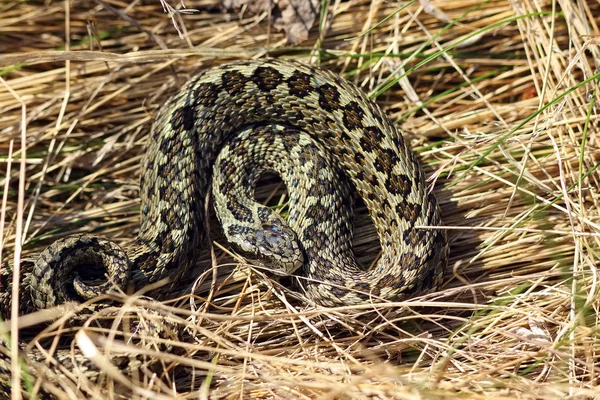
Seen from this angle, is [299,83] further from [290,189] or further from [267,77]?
[290,189]

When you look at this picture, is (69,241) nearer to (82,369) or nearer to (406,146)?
(82,369)

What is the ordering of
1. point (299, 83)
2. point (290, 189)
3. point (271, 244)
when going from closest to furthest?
point (271, 244) < point (299, 83) < point (290, 189)

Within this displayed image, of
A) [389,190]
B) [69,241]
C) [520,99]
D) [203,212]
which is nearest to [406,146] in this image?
[389,190]

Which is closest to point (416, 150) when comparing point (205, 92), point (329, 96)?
point (329, 96)

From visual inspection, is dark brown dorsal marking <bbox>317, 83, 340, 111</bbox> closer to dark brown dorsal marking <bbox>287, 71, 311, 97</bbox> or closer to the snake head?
dark brown dorsal marking <bbox>287, 71, 311, 97</bbox>

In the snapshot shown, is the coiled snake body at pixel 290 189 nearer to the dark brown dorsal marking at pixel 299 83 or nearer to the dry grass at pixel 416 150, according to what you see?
the dark brown dorsal marking at pixel 299 83

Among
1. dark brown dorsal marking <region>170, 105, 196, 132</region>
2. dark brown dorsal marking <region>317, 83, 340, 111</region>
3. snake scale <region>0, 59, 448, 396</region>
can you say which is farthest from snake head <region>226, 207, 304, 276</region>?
dark brown dorsal marking <region>317, 83, 340, 111</region>

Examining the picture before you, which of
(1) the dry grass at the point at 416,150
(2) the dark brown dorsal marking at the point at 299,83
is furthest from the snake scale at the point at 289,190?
(1) the dry grass at the point at 416,150
